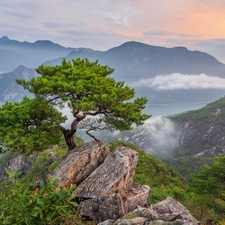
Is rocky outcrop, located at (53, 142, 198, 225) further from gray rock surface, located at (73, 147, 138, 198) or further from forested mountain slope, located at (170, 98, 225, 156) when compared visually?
forested mountain slope, located at (170, 98, 225, 156)

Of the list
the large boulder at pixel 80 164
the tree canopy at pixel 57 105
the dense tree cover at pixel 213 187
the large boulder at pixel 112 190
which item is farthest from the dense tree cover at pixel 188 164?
the tree canopy at pixel 57 105

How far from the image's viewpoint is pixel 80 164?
30.0ft

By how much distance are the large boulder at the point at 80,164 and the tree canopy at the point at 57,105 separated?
1.17 m

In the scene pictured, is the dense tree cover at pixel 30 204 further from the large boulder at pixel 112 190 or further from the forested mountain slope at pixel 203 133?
the forested mountain slope at pixel 203 133

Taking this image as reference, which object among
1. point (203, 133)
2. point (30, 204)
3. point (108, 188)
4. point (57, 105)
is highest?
point (57, 105)

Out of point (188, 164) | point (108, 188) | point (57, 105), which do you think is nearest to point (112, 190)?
point (108, 188)

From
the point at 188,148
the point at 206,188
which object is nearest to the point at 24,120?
the point at 206,188

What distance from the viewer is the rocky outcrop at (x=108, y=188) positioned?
23.2 feet

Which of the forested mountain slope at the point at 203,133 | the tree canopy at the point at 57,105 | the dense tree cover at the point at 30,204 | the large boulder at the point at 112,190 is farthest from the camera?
the forested mountain slope at the point at 203,133

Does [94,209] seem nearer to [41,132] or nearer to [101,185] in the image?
[101,185]

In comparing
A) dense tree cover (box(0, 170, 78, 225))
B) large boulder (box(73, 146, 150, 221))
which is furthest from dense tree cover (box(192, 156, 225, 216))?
dense tree cover (box(0, 170, 78, 225))

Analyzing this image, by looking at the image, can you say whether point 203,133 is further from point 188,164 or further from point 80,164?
point 80,164

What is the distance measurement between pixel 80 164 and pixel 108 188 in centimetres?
193

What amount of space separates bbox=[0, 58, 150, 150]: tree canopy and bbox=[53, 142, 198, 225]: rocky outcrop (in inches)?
54.7
